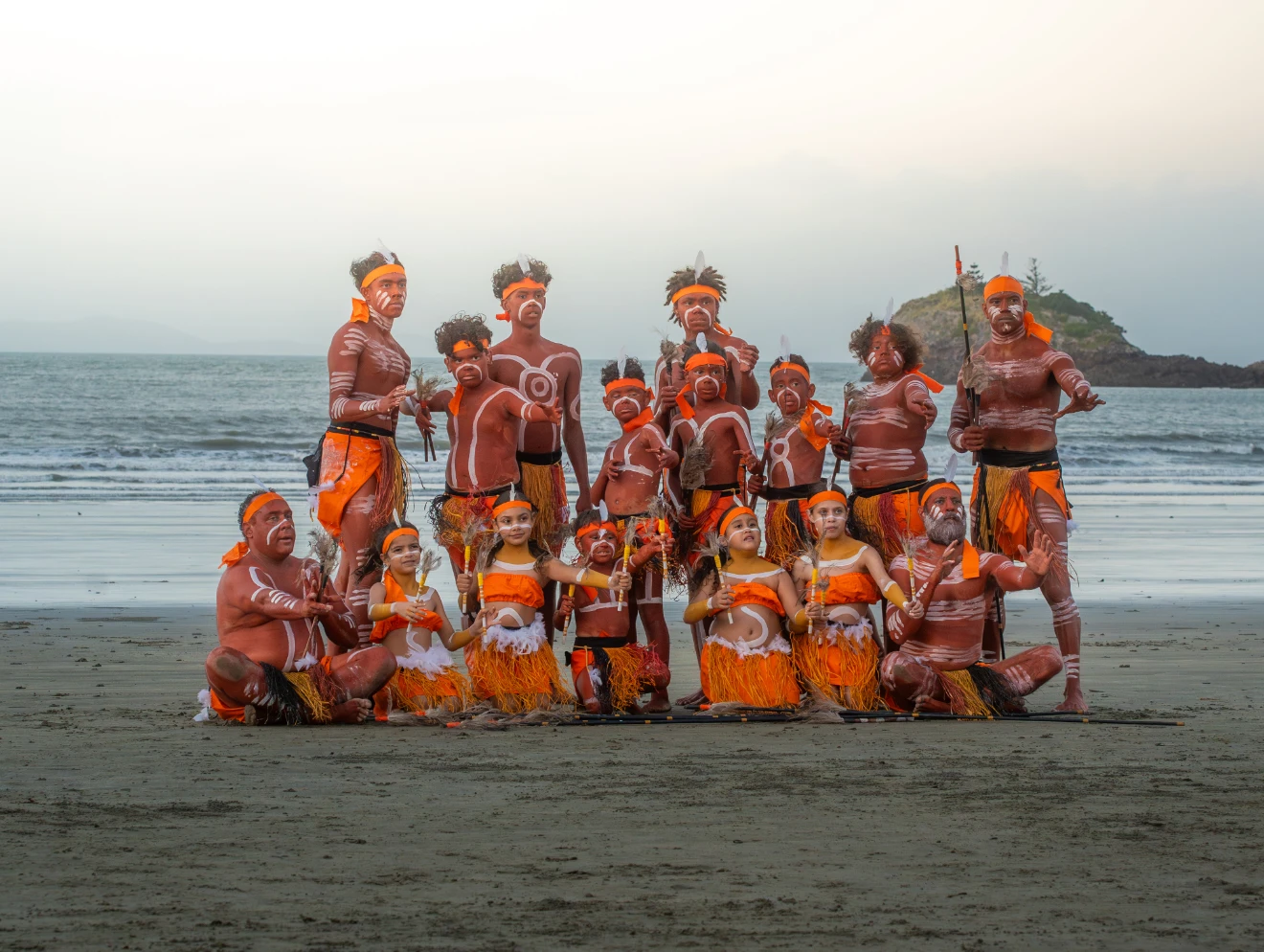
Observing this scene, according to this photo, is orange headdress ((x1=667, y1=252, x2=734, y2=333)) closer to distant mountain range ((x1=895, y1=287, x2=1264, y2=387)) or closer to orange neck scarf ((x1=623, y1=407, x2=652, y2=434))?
orange neck scarf ((x1=623, y1=407, x2=652, y2=434))

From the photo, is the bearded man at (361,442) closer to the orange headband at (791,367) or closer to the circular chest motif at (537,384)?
the circular chest motif at (537,384)

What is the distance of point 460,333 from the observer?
6.87 meters

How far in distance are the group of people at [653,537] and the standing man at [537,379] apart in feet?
0.04

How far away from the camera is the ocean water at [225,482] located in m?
11.4

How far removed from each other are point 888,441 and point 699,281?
142cm

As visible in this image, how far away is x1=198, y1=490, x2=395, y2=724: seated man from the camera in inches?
234

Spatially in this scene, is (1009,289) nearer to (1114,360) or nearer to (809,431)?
(809,431)

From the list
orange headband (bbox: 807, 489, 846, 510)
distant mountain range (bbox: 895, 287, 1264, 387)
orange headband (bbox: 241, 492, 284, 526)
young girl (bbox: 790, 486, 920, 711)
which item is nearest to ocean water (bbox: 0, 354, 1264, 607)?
orange headband (bbox: 241, 492, 284, 526)

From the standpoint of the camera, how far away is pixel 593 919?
11.3 feet

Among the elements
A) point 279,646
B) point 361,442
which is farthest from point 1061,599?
point 279,646

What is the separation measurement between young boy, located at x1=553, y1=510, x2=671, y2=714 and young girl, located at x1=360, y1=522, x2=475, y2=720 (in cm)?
52

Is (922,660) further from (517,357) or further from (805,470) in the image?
(517,357)

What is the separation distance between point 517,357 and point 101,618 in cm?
358

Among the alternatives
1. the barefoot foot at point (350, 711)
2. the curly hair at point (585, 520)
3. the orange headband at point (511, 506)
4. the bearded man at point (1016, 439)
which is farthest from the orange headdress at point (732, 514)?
the barefoot foot at point (350, 711)
